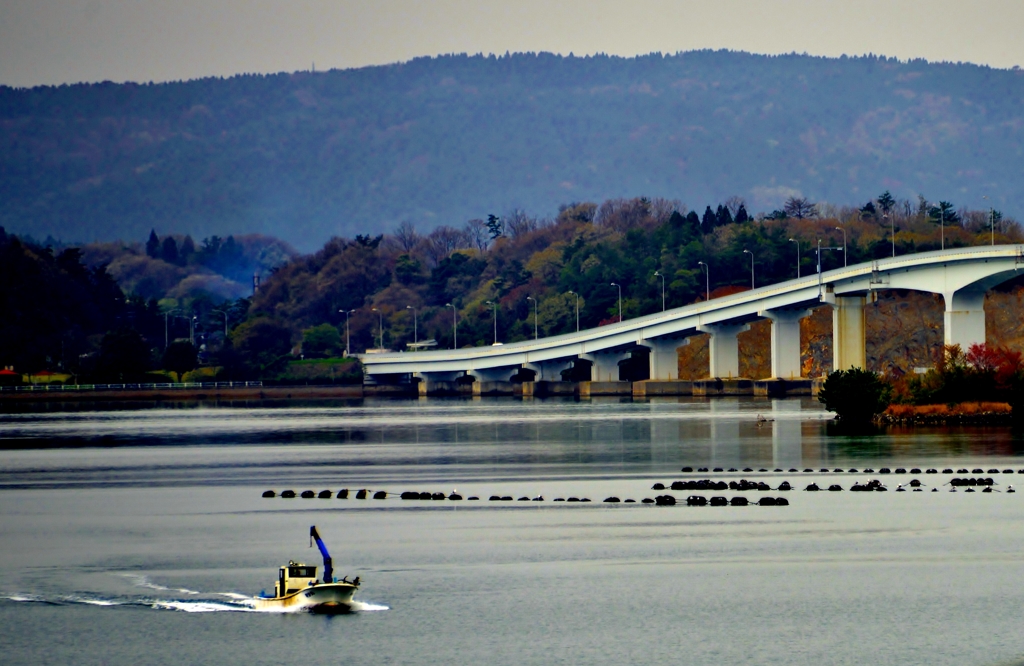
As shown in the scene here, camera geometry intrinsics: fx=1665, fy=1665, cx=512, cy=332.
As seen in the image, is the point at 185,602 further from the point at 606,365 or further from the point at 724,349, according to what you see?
the point at 606,365

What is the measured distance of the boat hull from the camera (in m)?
32.4

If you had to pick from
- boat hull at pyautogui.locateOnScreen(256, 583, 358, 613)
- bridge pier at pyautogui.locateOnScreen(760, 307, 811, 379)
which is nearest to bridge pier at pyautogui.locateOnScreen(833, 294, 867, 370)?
bridge pier at pyautogui.locateOnScreen(760, 307, 811, 379)

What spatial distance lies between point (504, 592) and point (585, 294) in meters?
160

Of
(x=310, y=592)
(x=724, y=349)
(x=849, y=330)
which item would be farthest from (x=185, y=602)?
(x=724, y=349)

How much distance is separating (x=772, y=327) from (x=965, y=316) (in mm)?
25631

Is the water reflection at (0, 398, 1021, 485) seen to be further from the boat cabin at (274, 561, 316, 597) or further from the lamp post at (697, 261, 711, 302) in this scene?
the lamp post at (697, 261, 711, 302)

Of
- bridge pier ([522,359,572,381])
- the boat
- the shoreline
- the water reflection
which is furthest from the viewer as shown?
the shoreline

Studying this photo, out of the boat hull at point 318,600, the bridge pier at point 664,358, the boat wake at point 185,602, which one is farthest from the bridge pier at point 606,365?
the boat hull at point 318,600

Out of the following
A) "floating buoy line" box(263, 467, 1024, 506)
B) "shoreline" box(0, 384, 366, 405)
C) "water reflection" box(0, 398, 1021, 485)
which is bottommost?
"floating buoy line" box(263, 467, 1024, 506)

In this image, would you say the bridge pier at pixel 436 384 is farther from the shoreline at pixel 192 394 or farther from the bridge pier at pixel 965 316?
the bridge pier at pixel 965 316

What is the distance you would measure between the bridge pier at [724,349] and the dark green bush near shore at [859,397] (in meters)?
63.8

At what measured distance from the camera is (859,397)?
88812 mm

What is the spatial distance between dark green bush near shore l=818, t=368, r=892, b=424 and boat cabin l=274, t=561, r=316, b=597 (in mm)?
59753

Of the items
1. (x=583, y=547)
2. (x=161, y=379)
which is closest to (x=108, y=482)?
(x=583, y=547)
